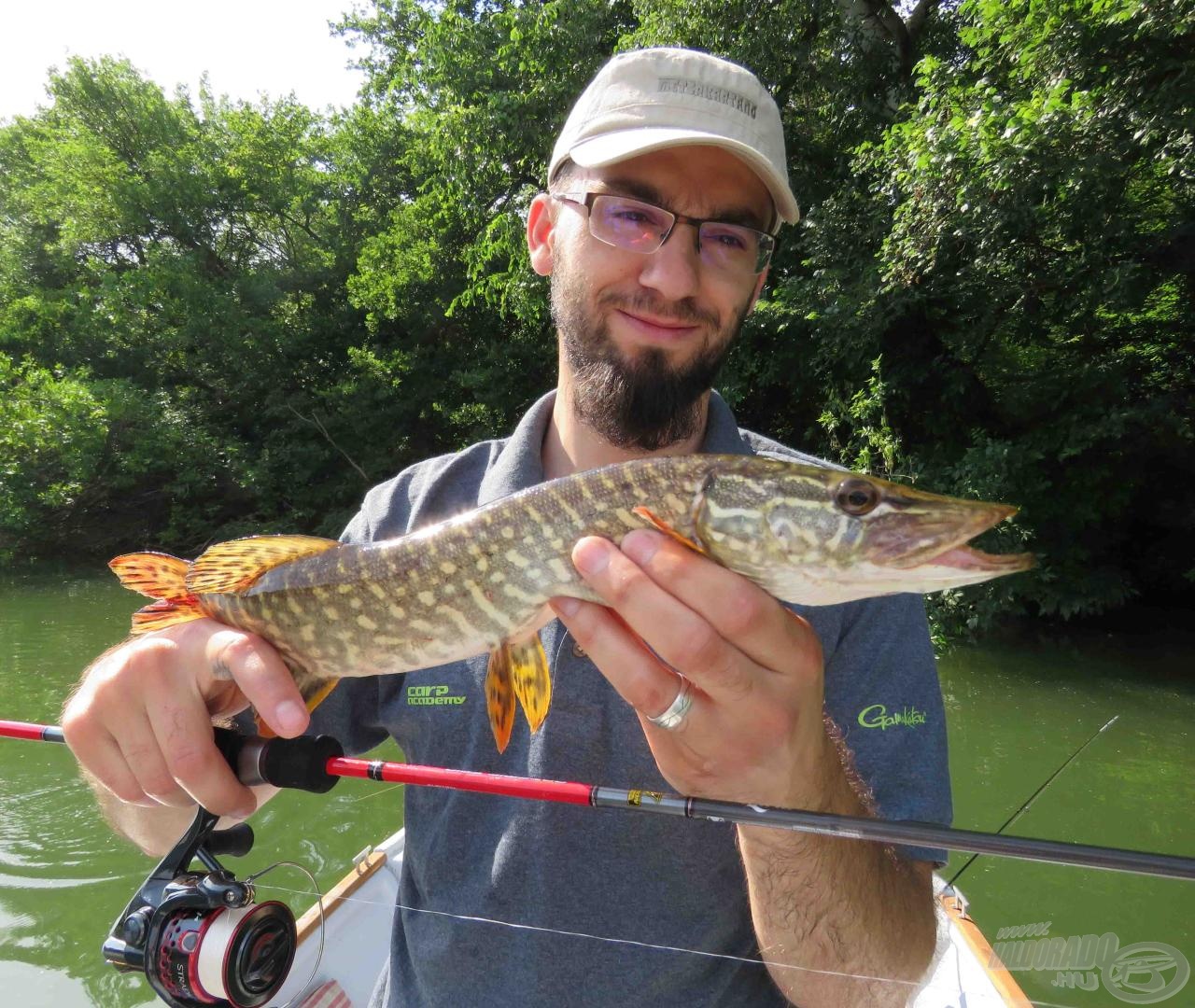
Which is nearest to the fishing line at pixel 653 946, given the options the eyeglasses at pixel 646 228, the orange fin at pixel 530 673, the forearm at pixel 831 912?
the forearm at pixel 831 912

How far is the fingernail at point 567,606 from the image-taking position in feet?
3.71

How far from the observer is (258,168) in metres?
15.1

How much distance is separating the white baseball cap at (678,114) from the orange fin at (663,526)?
847 mm

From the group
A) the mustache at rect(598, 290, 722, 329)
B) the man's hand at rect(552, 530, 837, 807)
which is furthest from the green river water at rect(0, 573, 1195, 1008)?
the mustache at rect(598, 290, 722, 329)

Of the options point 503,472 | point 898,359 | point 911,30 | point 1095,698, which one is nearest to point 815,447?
point 898,359

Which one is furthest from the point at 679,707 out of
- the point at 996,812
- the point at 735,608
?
the point at 996,812

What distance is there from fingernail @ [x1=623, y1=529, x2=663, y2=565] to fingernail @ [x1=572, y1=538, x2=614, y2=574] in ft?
0.09

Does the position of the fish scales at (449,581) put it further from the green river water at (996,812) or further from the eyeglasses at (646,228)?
the eyeglasses at (646,228)

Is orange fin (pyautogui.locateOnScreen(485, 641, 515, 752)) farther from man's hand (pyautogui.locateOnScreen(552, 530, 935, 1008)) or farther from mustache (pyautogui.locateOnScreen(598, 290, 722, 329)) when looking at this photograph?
mustache (pyautogui.locateOnScreen(598, 290, 722, 329))

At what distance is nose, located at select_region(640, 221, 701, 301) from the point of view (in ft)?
5.34

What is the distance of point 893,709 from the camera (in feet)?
4.53

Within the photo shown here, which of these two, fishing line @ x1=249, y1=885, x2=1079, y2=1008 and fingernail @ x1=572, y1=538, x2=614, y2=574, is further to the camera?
fishing line @ x1=249, y1=885, x2=1079, y2=1008

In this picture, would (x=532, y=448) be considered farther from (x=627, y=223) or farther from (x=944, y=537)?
(x=944, y=537)

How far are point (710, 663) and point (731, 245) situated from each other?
1102 mm
